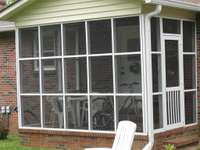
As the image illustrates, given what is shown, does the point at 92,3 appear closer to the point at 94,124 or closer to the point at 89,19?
the point at 89,19

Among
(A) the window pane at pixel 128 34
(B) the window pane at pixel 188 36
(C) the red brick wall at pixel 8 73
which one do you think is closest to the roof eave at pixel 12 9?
(C) the red brick wall at pixel 8 73

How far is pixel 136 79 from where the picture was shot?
11383 mm

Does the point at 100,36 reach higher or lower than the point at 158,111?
higher

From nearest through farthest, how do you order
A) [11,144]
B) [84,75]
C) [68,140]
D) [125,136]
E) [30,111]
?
[125,136], [84,75], [68,140], [30,111], [11,144]

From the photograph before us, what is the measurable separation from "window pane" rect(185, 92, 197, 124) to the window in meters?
2.09

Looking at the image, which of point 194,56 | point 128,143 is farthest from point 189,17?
point 128,143

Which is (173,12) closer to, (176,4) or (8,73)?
(176,4)

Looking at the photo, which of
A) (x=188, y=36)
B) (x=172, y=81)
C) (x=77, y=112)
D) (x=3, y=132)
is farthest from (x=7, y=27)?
(x=172, y=81)

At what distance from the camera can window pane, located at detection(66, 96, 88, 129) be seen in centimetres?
1223

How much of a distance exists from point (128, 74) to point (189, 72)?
7.46 feet

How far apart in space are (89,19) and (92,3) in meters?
0.39

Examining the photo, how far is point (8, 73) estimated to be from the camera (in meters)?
16.0

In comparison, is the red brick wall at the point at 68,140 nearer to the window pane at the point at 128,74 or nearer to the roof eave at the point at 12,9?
the window pane at the point at 128,74

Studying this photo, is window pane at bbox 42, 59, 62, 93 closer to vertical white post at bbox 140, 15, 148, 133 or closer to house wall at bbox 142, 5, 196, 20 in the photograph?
vertical white post at bbox 140, 15, 148, 133
